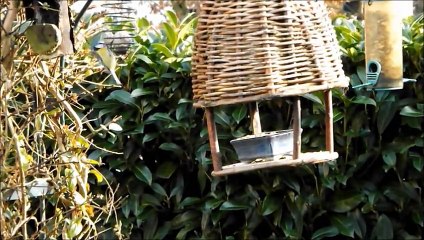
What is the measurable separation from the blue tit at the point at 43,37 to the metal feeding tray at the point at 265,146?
2.27 feet

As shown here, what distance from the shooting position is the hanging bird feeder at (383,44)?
2.49 m

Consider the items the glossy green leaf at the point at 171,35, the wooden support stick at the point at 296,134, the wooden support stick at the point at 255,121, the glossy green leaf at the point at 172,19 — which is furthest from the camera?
the glossy green leaf at the point at 172,19

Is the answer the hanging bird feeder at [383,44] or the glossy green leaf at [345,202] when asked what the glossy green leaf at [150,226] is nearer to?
the glossy green leaf at [345,202]

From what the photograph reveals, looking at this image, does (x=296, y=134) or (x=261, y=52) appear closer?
(x=261, y=52)

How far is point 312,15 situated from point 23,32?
69cm

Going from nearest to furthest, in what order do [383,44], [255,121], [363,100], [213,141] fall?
[213,141]
[255,121]
[383,44]
[363,100]

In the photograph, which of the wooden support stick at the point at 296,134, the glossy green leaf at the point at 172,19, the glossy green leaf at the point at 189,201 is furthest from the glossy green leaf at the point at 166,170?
the wooden support stick at the point at 296,134

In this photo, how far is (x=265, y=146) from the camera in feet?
6.44

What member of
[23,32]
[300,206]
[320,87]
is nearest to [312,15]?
[320,87]

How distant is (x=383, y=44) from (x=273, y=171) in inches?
30.8

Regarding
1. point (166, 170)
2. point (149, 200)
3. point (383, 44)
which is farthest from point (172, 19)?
point (383, 44)

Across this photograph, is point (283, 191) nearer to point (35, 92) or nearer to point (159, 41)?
point (159, 41)

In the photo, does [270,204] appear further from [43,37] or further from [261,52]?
[43,37]

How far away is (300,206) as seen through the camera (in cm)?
304
